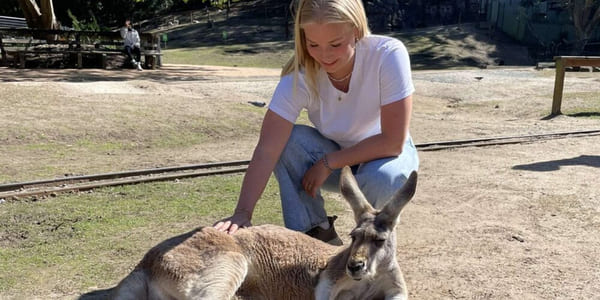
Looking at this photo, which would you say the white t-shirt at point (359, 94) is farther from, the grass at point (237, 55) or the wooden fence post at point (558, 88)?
the grass at point (237, 55)

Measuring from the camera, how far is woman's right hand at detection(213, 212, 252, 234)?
279cm

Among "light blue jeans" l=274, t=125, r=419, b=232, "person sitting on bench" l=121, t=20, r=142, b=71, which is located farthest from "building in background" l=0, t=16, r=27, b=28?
"light blue jeans" l=274, t=125, r=419, b=232

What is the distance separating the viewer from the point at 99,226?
12.7 feet

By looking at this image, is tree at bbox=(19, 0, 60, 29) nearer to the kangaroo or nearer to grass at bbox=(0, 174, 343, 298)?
grass at bbox=(0, 174, 343, 298)

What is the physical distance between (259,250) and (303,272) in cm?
24

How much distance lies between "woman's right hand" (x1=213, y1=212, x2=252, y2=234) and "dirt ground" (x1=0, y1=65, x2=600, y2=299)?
933 millimetres

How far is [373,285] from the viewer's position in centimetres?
265

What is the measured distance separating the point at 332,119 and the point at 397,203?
83 centimetres

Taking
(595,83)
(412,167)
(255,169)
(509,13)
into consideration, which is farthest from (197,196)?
(509,13)

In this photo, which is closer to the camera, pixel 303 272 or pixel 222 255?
pixel 222 255

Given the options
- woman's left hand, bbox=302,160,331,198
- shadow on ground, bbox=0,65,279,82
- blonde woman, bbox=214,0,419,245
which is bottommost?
shadow on ground, bbox=0,65,279,82

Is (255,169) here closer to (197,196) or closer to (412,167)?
(412,167)

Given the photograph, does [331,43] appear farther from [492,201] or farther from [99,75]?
[99,75]

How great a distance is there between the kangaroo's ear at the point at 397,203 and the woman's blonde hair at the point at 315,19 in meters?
0.83
